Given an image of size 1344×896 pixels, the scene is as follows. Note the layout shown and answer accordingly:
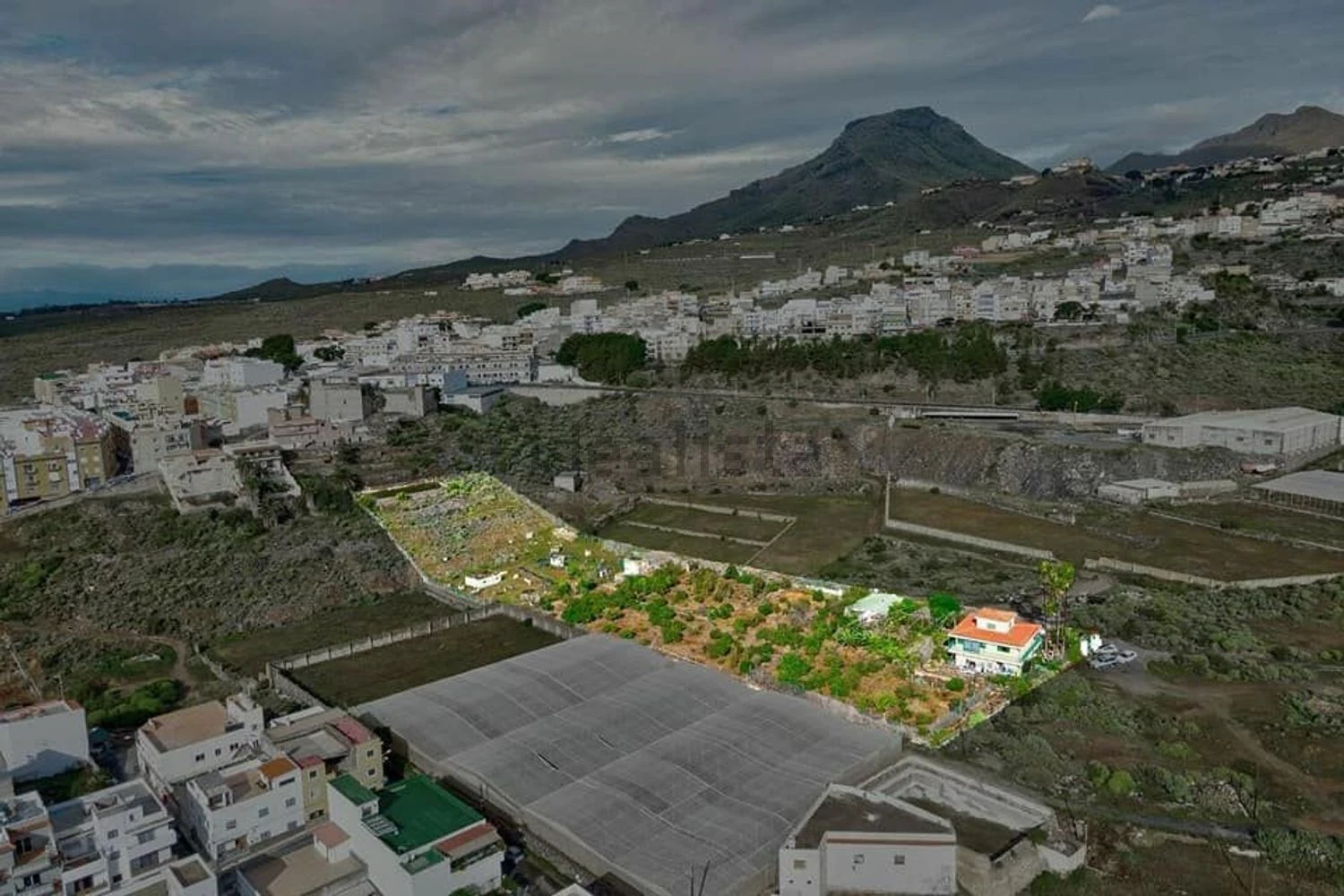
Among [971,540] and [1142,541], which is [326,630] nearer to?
[971,540]

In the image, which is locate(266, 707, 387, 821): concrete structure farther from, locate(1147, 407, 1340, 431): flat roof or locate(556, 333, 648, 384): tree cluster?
locate(556, 333, 648, 384): tree cluster

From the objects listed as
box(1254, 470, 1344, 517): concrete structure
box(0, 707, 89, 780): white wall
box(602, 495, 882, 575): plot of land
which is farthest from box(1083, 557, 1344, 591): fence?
box(0, 707, 89, 780): white wall

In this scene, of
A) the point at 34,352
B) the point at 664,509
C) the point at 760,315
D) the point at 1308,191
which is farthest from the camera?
the point at 1308,191

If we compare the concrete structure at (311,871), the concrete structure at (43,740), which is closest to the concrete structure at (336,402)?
the concrete structure at (43,740)

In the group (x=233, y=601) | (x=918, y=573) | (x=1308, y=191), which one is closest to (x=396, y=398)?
(x=233, y=601)

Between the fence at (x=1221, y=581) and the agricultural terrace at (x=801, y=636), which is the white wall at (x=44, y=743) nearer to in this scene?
the agricultural terrace at (x=801, y=636)

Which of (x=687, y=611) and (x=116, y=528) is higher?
(x=116, y=528)

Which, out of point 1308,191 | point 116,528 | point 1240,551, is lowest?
point 1240,551

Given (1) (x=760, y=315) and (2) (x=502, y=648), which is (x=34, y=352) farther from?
(2) (x=502, y=648)
